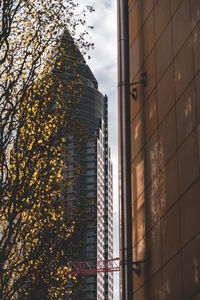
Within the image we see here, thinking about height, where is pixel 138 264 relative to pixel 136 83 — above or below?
below

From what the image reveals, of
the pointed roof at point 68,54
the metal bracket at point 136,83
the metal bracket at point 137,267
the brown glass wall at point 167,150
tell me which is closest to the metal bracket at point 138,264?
the metal bracket at point 137,267

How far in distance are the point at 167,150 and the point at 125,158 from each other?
362 cm

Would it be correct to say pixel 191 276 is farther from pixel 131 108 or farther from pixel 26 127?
pixel 131 108

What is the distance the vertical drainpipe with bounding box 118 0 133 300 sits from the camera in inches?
621

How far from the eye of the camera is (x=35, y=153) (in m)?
14.7

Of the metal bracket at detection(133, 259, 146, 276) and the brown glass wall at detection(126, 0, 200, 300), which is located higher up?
the brown glass wall at detection(126, 0, 200, 300)

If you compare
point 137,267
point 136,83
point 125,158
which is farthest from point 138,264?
point 136,83

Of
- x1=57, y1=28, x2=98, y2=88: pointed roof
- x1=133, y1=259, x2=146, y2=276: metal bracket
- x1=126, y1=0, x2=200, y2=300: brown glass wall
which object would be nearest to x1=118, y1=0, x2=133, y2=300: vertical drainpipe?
x1=133, y1=259, x2=146, y2=276: metal bracket

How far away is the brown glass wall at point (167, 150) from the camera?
39.6 feet

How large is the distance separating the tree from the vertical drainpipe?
2.17 meters

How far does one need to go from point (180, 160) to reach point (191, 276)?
126 inches

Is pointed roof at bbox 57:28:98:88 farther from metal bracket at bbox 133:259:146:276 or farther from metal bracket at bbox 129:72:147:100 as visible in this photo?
metal bracket at bbox 133:259:146:276

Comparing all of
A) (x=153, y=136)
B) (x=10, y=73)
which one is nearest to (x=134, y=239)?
(x=153, y=136)

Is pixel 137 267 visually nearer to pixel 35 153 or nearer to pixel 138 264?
pixel 138 264
